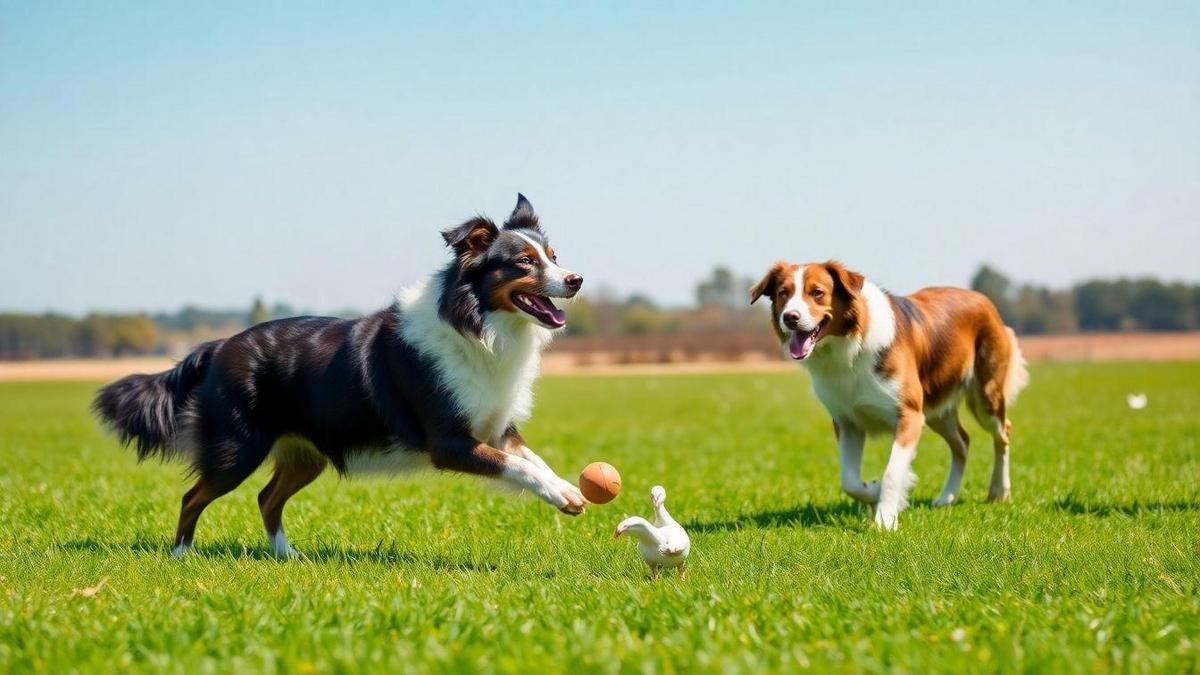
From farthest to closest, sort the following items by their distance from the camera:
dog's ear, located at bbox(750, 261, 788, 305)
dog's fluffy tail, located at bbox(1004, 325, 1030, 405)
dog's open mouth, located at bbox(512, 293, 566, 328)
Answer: dog's fluffy tail, located at bbox(1004, 325, 1030, 405)
dog's ear, located at bbox(750, 261, 788, 305)
dog's open mouth, located at bbox(512, 293, 566, 328)

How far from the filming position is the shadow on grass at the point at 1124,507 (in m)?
9.17

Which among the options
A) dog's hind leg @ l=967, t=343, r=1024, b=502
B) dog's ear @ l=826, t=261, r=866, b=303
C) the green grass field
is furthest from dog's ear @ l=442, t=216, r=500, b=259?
dog's hind leg @ l=967, t=343, r=1024, b=502

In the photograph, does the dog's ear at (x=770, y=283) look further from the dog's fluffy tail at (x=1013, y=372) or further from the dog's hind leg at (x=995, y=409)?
the dog's fluffy tail at (x=1013, y=372)

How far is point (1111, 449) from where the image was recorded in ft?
46.9

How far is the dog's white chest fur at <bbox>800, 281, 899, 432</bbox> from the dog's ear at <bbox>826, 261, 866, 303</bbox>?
22cm

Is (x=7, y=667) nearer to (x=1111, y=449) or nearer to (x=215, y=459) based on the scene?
(x=215, y=459)

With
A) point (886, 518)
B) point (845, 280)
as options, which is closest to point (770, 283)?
point (845, 280)

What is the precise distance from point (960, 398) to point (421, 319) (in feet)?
17.6

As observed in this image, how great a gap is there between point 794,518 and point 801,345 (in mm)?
1617

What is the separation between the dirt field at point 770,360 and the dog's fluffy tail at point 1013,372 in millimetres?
53082

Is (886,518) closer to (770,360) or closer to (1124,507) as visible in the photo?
(1124,507)

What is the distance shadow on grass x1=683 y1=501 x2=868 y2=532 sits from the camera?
890cm

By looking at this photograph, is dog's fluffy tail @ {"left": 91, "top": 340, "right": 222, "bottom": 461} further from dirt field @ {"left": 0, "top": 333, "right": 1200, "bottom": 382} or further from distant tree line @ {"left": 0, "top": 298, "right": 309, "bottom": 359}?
distant tree line @ {"left": 0, "top": 298, "right": 309, "bottom": 359}

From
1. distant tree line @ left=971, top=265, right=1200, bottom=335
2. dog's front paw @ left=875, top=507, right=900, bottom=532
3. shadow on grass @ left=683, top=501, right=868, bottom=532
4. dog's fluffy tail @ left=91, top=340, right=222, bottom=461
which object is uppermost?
dog's fluffy tail @ left=91, top=340, right=222, bottom=461
